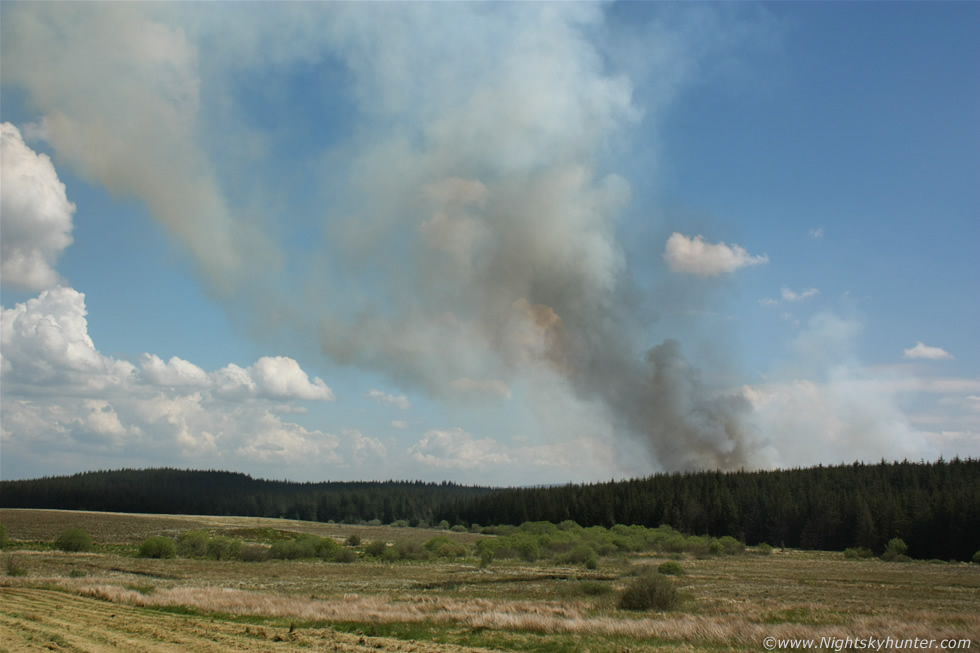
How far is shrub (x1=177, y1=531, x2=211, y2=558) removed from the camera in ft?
217

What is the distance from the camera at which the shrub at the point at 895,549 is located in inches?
3007

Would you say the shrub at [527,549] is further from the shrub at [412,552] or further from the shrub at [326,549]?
the shrub at [326,549]

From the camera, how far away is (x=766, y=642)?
18828 millimetres

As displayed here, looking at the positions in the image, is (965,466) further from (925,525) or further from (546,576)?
(546,576)

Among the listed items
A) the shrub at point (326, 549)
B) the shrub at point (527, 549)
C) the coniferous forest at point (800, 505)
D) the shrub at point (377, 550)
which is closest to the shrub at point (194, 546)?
the shrub at point (326, 549)

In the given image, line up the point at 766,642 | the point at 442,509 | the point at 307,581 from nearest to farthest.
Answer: the point at 766,642 < the point at 307,581 < the point at 442,509

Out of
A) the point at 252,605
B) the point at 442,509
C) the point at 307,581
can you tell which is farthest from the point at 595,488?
the point at 252,605

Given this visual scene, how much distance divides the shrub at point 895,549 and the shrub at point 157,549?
80.2 meters

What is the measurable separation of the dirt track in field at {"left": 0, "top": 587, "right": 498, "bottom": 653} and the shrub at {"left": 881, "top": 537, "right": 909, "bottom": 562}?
7834 centimetres

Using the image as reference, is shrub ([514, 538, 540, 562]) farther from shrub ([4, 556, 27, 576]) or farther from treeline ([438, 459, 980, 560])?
treeline ([438, 459, 980, 560])

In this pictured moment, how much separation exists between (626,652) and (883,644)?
7.46m

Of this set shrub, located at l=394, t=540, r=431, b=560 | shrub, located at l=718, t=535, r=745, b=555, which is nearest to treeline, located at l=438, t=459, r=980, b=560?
shrub, located at l=718, t=535, r=745, b=555

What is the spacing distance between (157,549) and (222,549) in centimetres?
703

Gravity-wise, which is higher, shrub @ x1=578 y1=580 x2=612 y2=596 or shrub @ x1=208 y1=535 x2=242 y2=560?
shrub @ x1=578 y1=580 x2=612 y2=596
